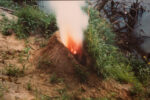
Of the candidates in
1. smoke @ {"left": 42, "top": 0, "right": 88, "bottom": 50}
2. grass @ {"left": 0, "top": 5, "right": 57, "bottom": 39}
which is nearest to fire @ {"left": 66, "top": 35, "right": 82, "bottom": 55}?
smoke @ {"left": 42, "top": 0, "right": 88, "bottom": 50}

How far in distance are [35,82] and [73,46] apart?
134 cm

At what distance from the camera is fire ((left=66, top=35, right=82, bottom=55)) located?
329 centimetres

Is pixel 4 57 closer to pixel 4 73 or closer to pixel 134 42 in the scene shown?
pixel 4 73

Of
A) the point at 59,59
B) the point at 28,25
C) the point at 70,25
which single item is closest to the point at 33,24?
the point at 28,25

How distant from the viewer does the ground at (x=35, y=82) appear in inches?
87.4

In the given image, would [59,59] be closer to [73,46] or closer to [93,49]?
[73,46]

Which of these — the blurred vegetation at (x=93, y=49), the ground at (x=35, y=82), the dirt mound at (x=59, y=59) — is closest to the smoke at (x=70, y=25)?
the blurred vegetation at (x=93, y=49)

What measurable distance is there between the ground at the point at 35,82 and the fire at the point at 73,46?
296 millimetres

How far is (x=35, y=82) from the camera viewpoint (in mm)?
2525

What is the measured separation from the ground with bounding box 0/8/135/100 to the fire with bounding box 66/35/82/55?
30 centimetres

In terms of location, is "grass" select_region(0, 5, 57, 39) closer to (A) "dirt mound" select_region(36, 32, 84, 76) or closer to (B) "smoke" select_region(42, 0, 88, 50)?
(B) "smoke" select_region(42, 0, 88, 50)

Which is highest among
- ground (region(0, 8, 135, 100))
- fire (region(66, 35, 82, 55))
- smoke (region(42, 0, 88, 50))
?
smoke (region(42, 0, 88, 50))

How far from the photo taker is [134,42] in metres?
6.50

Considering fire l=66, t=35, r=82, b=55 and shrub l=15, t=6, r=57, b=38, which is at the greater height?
shrub l=15, t=6, r=57, b=38
